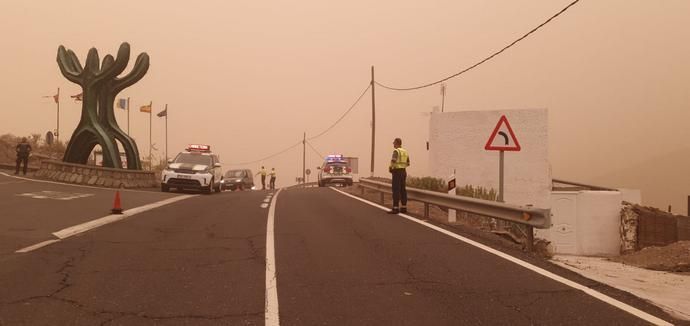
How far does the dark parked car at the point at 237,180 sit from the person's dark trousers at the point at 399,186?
89.3ft

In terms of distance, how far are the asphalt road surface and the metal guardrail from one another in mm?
760

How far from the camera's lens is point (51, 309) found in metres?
5.39

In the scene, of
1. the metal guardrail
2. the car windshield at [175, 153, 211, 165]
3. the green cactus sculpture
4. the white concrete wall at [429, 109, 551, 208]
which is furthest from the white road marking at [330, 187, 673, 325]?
the green cactus sculpture

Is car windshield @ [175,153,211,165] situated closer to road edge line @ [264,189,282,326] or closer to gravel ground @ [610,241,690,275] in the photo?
road edge line @ [264,189,282,326]

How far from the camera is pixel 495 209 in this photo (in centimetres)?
1084

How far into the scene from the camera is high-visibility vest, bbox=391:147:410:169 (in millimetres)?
14273

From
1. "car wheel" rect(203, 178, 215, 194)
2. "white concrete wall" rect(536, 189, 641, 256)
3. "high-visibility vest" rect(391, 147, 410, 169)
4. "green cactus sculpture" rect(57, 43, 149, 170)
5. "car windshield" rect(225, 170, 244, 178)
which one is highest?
"green cactus sculpture" rect(57, 43, 149, 170)

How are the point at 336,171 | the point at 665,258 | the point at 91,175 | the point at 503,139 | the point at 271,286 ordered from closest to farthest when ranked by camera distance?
the point at 271,286
the point at 503,139
the point at 665,258
the point at 91,175
the point at 336,171

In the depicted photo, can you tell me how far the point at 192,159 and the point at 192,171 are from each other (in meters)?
1.14

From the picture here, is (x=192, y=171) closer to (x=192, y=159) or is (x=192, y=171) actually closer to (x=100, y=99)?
(x=192, y=159)

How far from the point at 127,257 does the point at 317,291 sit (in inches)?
129

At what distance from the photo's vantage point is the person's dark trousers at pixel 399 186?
1427cm

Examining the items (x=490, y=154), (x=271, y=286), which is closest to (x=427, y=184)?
(x=490, y=154)

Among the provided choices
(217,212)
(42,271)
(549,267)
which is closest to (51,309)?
(42,271)
